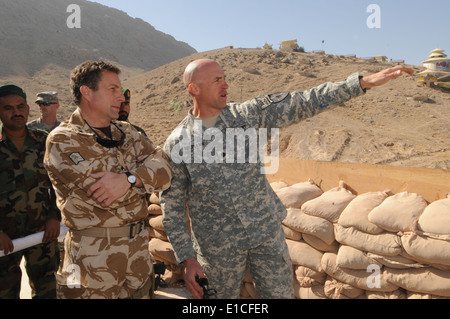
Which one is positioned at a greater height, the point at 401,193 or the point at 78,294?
the point at 401,193

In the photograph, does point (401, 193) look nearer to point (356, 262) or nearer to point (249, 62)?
point (356, 262)

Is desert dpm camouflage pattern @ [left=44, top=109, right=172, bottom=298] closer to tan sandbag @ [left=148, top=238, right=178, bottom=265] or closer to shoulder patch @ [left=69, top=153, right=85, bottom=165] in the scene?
shoulder patch @ [left=69, top=153, right=85, bottom=165]

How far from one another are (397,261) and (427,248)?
23cm

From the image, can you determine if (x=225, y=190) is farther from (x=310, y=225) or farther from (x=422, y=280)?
(x=422, y=280)

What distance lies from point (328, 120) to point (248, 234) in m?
11.1

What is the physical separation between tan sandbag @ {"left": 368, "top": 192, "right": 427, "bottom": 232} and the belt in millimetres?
1467

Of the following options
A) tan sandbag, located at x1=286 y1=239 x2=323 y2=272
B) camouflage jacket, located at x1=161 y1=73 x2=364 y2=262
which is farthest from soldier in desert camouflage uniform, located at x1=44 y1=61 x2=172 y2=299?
tan sandbag, located at x1=286 y1=239 x2=323 y2=272

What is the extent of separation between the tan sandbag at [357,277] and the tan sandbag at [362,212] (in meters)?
0.27

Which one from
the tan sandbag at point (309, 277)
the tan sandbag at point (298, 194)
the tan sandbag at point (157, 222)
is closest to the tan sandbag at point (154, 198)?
the tan sandbag at point (157, 222)

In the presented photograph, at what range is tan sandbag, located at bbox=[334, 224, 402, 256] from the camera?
2143 millimetres

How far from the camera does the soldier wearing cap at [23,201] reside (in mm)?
2160
